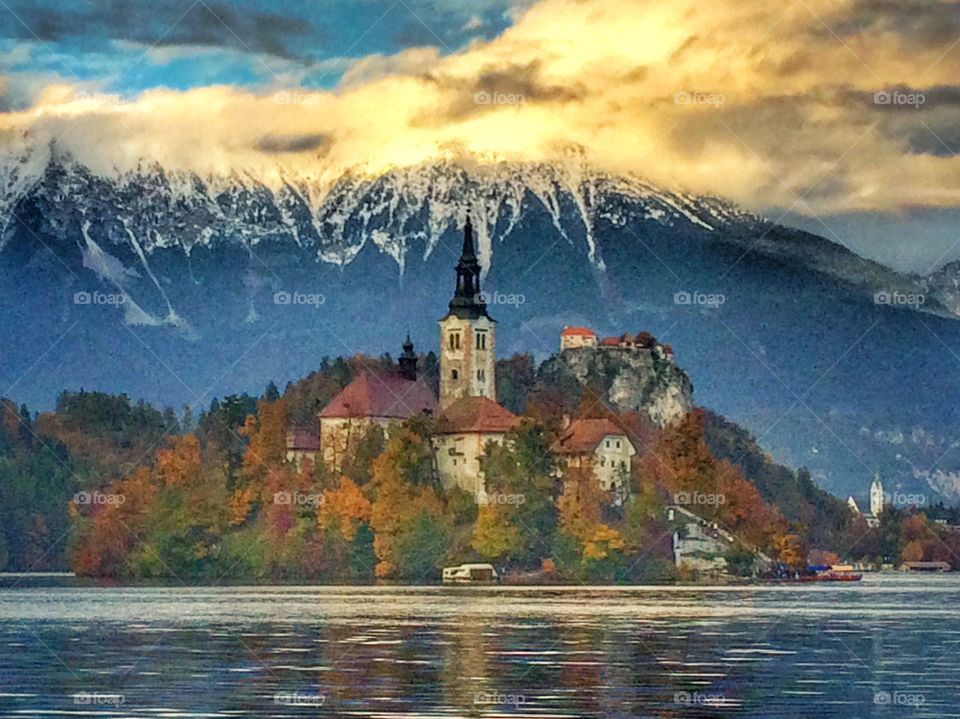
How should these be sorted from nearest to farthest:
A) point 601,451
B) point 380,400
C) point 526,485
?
point 526,485 < point 601,451 < point 380,400

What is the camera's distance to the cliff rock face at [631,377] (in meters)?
97.1

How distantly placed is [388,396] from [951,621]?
4552 centimetres

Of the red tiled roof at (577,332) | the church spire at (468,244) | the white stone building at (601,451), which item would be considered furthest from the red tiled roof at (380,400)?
the red tiled roof at (577,332)

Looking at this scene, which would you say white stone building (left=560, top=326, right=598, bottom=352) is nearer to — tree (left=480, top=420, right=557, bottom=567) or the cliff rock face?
the cliff rock face

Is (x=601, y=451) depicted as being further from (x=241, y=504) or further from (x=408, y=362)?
(x=408, y=362)

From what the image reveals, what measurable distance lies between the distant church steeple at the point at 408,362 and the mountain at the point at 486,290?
107cm

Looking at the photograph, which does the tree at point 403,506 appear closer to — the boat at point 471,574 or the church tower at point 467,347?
the boat at point 471,574

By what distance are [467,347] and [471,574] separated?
70.0 feet

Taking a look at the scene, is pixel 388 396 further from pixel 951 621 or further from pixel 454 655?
pixel 454 655

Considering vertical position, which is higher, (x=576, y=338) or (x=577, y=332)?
(x=577, y=332)

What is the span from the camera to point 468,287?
102500 mm

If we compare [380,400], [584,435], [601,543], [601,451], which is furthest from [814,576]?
[380,400]

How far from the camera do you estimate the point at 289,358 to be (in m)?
102

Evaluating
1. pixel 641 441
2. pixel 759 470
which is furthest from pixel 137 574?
pixel 759 470
